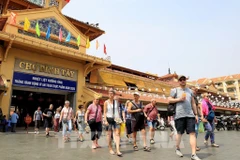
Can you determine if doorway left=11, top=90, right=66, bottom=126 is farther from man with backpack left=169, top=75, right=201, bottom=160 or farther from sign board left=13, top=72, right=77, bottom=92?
man with backpack left=169, top=75, right=201, bottom=160

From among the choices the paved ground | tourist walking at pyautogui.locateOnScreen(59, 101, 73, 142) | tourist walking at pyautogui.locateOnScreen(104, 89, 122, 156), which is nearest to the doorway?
tourist walking at pyautogui.locateOnScreen(59, 101, 73, 142)

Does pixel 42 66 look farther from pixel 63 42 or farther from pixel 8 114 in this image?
pixel 8 114

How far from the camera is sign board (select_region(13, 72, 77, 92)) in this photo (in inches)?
537

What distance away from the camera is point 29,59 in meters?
14.4

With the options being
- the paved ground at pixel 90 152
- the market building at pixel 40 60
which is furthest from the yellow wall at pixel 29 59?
the paved ground at pixel 90 152

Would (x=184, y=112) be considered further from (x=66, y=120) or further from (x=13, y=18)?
(x=13, y=18)

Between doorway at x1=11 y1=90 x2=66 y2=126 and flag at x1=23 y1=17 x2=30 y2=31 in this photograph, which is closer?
flag at x1=23 y1=17 x2=30 y2=31

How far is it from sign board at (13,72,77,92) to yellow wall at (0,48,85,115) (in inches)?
17.4

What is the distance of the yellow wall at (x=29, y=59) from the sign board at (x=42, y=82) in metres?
0.44

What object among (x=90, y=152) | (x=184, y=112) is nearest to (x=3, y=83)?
(x=90, y=152)

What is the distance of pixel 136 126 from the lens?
610 cm

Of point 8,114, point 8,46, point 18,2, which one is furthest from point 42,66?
point 18,2

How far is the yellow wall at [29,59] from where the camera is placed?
13000 mm

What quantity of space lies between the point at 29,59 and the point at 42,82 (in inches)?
75.2
